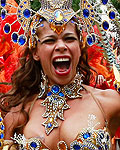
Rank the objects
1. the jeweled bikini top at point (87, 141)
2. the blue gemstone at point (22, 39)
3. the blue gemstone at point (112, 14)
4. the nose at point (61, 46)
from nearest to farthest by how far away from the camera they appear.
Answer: the jeweled bikini top at point (87, 141)
the nose at point (61, 46)
the blue gemstone at point (112, 14)
the blue gemstone at point (22, 39)

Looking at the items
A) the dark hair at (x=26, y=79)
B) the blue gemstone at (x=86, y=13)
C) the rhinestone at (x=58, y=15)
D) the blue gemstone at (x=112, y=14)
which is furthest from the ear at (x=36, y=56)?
the blue gemstone at (x=112, y=14)

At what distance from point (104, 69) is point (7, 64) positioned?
91cm

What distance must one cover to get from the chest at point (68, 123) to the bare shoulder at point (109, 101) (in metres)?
0.06

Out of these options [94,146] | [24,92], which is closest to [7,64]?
[24,92]

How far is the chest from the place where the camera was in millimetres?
2713

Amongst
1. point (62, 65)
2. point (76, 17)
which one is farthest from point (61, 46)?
point (76, 17)

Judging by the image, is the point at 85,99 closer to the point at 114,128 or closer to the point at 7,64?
the point at 114,128

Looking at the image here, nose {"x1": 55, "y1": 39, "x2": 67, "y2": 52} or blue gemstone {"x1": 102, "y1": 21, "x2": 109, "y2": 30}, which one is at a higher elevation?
blue gemstone {"x1": 102, "y1": 21, "x2": 109, "y2": 30}

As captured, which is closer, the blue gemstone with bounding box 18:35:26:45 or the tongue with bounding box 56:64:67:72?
the tongue with bounding box 56:64:67:72

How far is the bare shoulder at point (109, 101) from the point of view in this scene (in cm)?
282

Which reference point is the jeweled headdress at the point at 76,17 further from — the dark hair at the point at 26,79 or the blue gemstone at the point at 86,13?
the dark hair at the point at 26,79

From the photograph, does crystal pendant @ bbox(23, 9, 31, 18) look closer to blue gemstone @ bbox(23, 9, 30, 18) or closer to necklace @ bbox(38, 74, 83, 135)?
blue gemstone @ bbox(23, 9, 30, 18)

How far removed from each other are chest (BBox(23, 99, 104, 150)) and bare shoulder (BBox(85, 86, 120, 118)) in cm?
6

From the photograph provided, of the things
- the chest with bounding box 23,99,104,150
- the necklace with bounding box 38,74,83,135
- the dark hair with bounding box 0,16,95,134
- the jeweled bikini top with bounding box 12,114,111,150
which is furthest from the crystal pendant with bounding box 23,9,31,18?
the jeweled bikini top with bounding box 12,114,111,150
